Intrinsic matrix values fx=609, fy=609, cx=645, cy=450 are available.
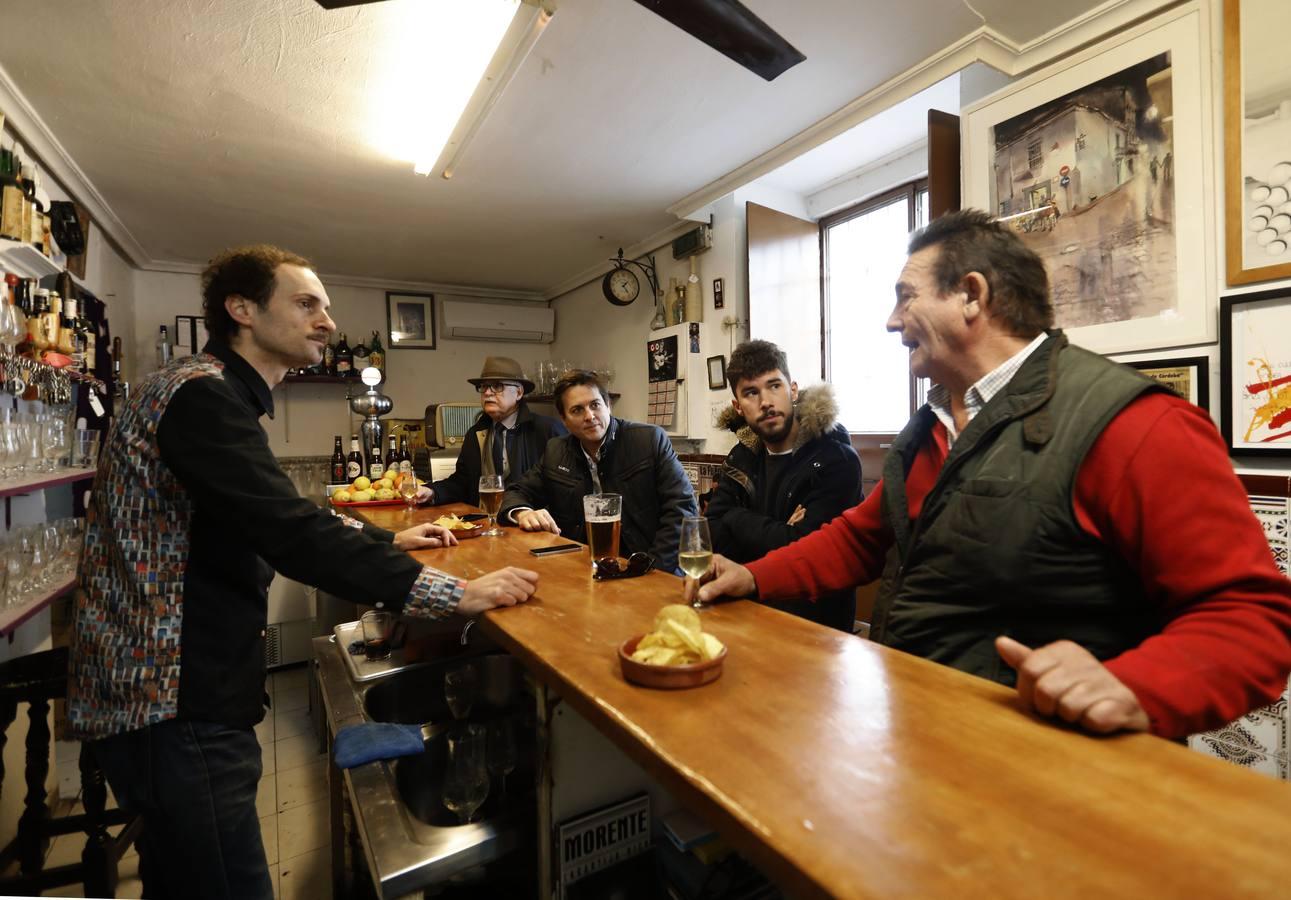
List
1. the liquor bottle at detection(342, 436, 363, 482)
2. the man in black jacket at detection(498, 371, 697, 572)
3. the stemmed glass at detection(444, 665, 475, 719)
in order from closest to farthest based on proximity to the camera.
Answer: the stemmed glass at detection(444, 665, 475, 719) → the man in black jacket at detection(498, 371, 697, 572) → the liquor bottle at detection(342, 436, 363, 482)

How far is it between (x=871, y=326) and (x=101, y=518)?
367 centimetres

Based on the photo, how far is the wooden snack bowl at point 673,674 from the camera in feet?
2.73

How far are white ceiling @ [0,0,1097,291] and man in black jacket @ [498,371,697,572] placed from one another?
51.4 inches

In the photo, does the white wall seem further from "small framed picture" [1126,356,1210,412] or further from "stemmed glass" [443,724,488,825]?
"small framed picture" [1126,356,1210,412]

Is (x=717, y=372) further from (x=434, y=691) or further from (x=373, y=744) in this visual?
(x=373, y=744)

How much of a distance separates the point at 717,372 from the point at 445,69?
7.73 feet

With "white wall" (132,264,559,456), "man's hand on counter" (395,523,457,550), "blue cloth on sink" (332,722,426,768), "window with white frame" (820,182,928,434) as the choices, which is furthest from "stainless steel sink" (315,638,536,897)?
"white wall" (132,264,559,456)

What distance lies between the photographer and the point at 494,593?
4.09 ft

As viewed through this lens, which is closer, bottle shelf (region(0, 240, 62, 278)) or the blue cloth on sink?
the blue cloth on sink

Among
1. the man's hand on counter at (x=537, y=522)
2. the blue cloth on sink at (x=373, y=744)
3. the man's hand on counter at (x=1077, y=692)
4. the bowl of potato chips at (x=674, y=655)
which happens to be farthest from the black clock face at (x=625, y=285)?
the man's hand on counter at (x=1077, y=692)

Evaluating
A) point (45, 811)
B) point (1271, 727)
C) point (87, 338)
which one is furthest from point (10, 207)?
point (1271, 727)

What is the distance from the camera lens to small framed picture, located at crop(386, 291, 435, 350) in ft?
19.1

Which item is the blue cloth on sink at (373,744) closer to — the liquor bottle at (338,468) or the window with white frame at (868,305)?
the window with white frame at (868,305)

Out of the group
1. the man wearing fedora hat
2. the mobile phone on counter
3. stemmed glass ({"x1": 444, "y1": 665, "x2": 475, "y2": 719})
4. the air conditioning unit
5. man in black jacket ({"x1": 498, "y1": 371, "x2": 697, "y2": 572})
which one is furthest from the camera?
the air conditioning unit
